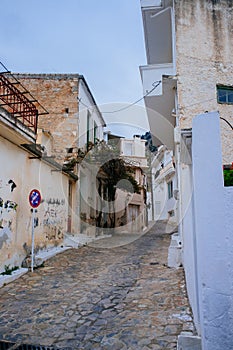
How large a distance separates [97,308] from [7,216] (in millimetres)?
3276

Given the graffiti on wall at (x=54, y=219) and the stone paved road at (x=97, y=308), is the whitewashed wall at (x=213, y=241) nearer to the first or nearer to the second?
the stone paved road at (x=97, y=308)

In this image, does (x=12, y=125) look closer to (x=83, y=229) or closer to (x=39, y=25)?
(x=39, y=25)

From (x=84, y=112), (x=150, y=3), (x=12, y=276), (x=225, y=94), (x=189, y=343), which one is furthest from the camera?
(x=84, y=112)

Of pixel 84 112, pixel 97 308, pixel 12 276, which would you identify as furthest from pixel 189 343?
pixel 84 112

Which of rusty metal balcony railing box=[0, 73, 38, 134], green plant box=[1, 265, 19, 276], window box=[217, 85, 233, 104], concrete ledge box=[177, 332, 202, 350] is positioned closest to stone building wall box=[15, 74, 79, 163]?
rusty metal balcony railing box=[0, 73, 38, 134]

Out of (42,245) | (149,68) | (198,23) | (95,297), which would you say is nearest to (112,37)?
→ (149,68)

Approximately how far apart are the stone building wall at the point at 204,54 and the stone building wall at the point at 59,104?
669 centimetres

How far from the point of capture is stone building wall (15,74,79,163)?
13.3m

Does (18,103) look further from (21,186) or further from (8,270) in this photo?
(8,270)

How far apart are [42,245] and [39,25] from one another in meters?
7.25

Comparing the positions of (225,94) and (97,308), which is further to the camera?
(225,94)

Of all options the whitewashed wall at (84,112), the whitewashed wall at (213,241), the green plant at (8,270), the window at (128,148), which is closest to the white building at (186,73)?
the whitewashed wall at (213,241)

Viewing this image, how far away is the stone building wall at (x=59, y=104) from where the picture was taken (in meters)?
13.3

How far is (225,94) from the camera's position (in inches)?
313
